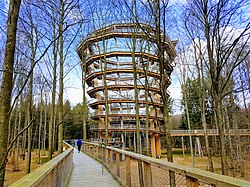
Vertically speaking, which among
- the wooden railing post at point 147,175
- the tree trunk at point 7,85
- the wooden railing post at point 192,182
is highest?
the tree trunk at point 7,85

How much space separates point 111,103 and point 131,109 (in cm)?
299

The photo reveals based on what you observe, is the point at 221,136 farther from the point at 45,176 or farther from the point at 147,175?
the point at 45,176

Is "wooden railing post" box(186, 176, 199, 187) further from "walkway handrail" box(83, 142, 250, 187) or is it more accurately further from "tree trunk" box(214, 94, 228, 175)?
"tree trunk" box(214, 94, 228, 175)

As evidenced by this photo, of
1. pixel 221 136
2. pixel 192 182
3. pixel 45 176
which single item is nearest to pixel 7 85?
pixel 45 176

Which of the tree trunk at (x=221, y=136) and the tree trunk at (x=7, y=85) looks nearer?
the tree trunk at (x=7, y=85)

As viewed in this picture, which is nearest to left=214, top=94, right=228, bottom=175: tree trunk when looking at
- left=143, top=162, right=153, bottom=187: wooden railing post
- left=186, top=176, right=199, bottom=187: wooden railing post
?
left=143, top=162, right=153, bottom=187: wooden railing post

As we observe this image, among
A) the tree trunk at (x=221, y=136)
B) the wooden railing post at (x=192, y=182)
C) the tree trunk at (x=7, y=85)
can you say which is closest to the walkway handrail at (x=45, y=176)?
the tree trunk at (x=7, y=85)

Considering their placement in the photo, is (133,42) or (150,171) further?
(133,42)

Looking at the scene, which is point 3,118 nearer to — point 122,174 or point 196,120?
point 122,174

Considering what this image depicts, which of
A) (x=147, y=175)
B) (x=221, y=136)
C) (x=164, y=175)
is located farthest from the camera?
(x=221, y=136)

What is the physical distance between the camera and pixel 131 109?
30.4 metres

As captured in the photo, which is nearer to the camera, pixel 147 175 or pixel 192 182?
pixel 192 182

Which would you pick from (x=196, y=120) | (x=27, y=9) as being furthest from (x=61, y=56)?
(x=196, y=120)

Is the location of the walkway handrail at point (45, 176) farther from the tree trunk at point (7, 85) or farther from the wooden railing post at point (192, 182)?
the wooden railing post at point (192, 182)
